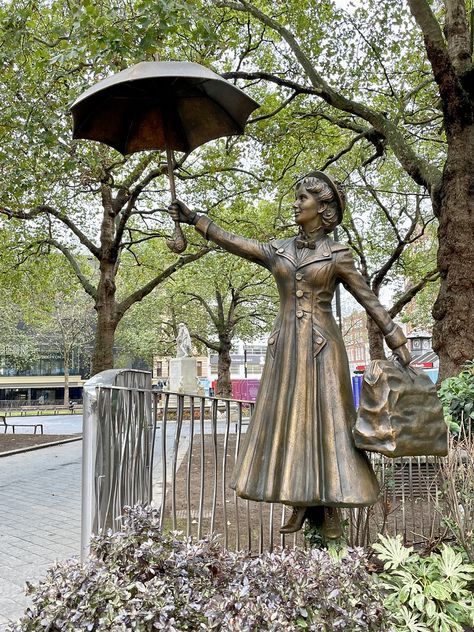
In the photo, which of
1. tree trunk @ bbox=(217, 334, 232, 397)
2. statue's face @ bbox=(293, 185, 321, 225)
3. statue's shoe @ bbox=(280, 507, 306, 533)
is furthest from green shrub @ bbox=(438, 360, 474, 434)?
tree trunk @ bbox=(217, 334, 232, 397)

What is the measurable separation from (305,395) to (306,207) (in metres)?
1.16

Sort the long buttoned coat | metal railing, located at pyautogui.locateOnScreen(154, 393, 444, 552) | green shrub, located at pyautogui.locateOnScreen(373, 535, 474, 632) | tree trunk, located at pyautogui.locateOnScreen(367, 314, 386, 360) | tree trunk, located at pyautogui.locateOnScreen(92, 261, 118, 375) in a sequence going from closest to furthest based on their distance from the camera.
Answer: green shrub, located at pyautogui.locateOnScreen(373, 535, 474, 632) < the long buttoned coat < metal railing, located at pyautogui.locateOnScreen(154, 393, 444, 552) < tree trunk, located at pyautogui.locateOnScreen(92, 261, 118, 375) < tree trunk, located at pyautogui.locateOnScreen(367, 314, 386, 360)

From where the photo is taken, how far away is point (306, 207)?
3.49 metres

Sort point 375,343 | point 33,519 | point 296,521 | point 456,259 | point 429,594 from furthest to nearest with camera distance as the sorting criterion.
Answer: point 375,343 → point 456,259 → point 33,519 → point 296,521 → point 429,594

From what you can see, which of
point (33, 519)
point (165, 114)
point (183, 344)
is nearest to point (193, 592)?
point (165, 114)

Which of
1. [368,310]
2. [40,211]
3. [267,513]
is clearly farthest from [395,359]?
[40,211]

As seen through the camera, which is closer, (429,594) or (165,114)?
(429,594)

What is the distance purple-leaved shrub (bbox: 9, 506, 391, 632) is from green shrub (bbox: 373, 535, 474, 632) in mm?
425

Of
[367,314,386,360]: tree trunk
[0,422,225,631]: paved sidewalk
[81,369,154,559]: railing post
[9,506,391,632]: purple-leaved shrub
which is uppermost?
[367,314,386,360]: tree trunk

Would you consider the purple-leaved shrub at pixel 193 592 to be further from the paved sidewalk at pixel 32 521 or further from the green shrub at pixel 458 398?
the green shrub at pixel 458 398

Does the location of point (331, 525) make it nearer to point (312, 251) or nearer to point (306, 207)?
point (312, 251)

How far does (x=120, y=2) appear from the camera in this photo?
9.75 metres

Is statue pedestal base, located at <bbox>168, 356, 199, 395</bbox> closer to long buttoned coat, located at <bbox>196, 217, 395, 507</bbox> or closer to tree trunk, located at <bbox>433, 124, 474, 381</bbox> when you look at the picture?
tree trunk, located at <bbox>433, 124, 474, 381</bbox>

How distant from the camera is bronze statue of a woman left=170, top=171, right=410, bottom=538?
315 centimetres
